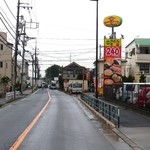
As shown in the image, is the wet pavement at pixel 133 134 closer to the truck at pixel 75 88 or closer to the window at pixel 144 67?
the window at pixel 144 67

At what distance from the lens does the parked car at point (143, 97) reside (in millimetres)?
29028

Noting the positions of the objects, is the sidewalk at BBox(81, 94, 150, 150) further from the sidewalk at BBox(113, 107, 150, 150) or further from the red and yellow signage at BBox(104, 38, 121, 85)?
the red and yellow signage at BBox(104, 38, 121, 85)

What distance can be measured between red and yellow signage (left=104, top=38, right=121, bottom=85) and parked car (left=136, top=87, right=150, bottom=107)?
784 centimetres

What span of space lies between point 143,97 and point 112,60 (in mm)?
11540

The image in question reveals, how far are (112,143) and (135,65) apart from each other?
6379cm

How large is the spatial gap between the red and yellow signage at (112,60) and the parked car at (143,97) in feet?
25.7

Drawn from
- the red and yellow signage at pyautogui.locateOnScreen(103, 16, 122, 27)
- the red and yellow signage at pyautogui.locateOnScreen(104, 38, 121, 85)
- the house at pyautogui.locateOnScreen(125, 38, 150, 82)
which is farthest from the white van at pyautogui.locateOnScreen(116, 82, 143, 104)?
the house at pyautogui.locateOnScreen(125, 38, 150, 82)

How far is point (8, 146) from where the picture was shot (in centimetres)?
1408

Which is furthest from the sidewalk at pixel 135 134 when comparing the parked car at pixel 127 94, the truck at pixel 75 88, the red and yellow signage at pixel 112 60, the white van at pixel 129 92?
the truck at pixel 75 88

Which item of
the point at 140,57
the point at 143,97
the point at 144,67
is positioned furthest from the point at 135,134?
the point at 144,67

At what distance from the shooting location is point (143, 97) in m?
29.8

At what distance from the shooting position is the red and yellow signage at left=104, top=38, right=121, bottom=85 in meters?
38.3

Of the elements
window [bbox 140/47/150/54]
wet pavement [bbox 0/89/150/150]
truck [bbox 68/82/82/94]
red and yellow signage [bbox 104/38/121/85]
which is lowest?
wet pavement [bbox 0/89/150/150]

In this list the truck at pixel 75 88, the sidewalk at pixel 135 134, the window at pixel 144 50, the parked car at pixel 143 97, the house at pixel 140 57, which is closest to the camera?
the sidewalk at pixel 135 134
